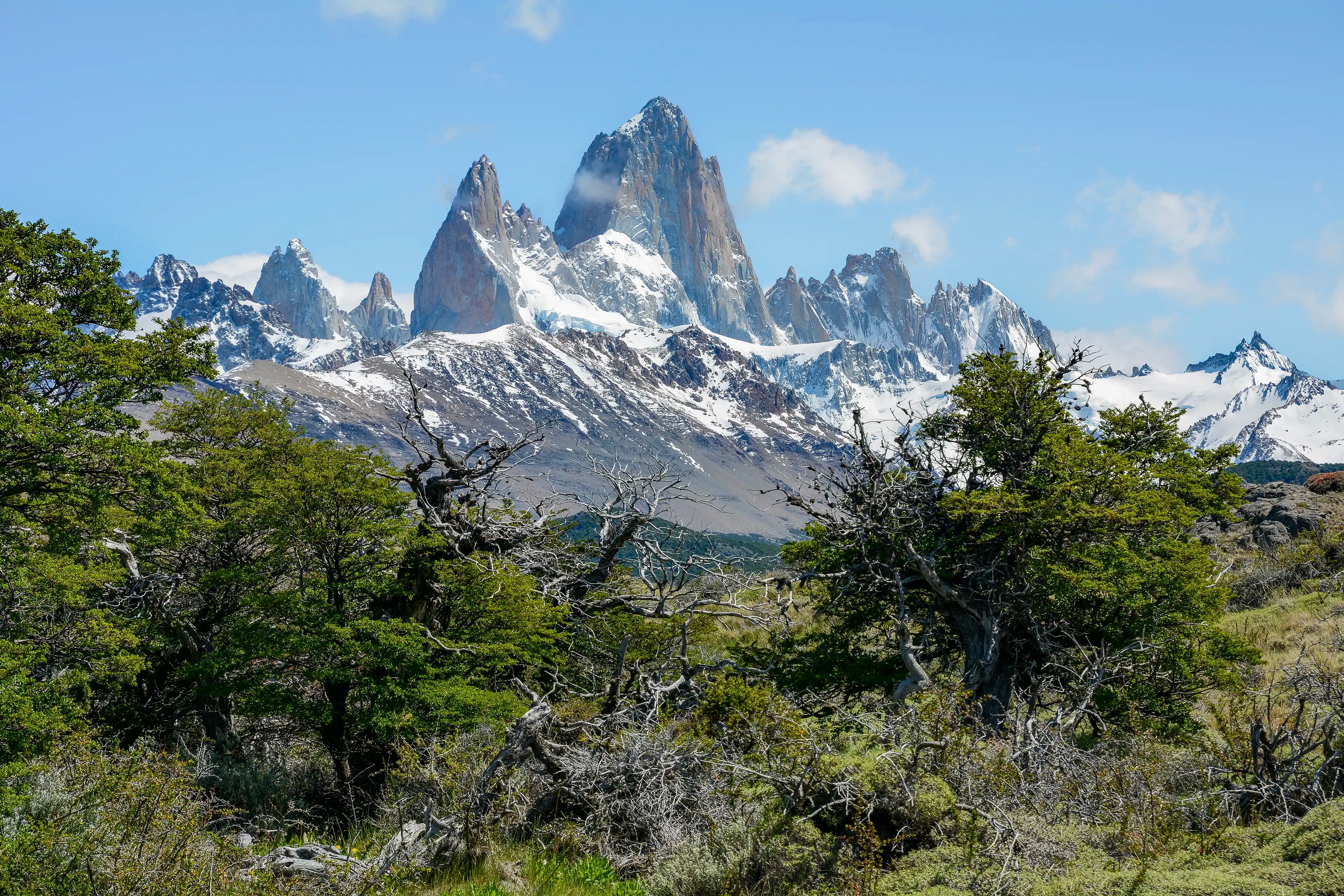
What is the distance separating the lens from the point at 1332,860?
200 inches

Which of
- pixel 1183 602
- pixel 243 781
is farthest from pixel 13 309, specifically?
pixel 1183 602

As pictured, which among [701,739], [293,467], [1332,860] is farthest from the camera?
[293,467]

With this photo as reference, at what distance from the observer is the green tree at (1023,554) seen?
1373cm

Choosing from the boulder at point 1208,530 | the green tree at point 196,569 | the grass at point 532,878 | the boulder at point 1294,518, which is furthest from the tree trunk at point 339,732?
the boulder at point 1208,530

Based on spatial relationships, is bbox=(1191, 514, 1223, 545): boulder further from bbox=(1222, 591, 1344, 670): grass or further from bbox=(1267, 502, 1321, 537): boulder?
bbox=(1222, 591, 1344, 670): grass

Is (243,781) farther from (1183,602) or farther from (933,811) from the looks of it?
(1183,602)

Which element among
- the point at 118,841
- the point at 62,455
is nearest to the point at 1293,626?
the point at 118,841

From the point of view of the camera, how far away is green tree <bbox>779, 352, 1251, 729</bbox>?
13727 millimetres

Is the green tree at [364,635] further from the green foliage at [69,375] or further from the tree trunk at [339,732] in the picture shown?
the green foliage at [69,375]

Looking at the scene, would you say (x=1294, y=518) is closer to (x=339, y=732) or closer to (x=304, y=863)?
(x=339, y=732)

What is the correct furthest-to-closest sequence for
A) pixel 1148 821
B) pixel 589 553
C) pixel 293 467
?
pixel 589 553, pixel 293 467, pixel 1148 821

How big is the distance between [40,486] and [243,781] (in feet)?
20.6

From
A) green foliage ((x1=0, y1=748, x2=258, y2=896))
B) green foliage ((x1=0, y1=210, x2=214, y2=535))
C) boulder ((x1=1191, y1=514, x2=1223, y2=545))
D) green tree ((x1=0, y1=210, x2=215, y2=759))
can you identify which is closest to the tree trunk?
green tree ((x1=0, y1=210, x2=215, y2=759))

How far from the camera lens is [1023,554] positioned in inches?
569
